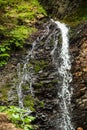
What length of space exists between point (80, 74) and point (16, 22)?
21.8ft

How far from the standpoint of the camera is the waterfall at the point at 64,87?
9.18 m

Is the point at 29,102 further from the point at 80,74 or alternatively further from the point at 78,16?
the point at 78,16

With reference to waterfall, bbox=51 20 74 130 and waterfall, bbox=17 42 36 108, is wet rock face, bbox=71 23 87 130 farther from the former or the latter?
waterfall, bbox=17 42 36 108

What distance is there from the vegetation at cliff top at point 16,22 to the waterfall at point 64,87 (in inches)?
77.7

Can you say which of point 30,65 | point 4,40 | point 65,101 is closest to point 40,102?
point 65,101

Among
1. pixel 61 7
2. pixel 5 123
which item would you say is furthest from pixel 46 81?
pixel 61 7

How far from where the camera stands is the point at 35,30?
1520 centimetres

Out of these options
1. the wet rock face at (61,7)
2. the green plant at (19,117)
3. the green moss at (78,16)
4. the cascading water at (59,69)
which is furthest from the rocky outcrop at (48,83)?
the green plant at (19,117)

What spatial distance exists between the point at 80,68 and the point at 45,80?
139 cm

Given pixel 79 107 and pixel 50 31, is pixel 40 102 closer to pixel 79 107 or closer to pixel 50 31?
pixel 79 107

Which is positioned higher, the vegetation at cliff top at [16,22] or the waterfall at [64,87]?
the vegetation at cliff top at [16,22]

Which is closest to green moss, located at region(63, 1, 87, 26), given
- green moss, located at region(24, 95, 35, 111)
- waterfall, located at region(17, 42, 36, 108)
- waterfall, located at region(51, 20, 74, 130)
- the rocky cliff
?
the rocky cliff

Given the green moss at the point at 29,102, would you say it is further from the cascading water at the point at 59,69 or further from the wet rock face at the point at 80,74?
the wet rock face at the point at 80,74

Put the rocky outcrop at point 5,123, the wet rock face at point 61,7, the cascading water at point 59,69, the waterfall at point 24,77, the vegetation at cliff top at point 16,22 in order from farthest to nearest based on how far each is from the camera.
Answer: the wet rock face at point 61,7 → the vegetation at cliff top at point 16,22 → the waterfall at point 24,77 → the cascading water at point 59,69 → the rocky outcrop at point 5,123
